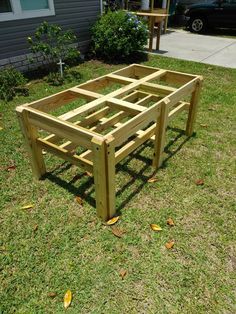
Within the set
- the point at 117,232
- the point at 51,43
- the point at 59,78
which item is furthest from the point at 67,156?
the point at 51,43

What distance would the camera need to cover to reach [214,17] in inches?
441

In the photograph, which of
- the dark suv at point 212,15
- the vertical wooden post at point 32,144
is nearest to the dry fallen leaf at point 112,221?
the vertical wooden post at point 32,144

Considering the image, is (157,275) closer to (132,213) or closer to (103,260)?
(103,260)

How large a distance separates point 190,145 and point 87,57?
5.07m

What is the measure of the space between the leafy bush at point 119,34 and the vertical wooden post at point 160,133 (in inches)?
186

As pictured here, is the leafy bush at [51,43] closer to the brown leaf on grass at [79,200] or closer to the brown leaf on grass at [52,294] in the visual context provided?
the brown leaf on grass at [79,200]

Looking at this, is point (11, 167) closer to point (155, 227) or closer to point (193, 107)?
point (155, 227)

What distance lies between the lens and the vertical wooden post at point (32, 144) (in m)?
2.65

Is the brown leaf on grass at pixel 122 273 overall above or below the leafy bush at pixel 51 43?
below

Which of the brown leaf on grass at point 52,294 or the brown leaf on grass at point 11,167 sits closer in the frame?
the brown leaf on grass at point 52,294

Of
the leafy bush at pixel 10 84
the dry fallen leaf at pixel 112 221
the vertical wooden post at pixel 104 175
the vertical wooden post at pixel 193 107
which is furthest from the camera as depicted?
the leafy bush at pixel 10 84

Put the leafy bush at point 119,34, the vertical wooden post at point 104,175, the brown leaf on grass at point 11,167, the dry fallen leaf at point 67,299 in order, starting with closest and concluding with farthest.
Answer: the dry fallen leaf at point 67,299 → the vertical wooden post at point 104,175 → the brown leaf on grass at point 11,167 → the leafy bush at point 119,34

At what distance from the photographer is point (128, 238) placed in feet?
8.26

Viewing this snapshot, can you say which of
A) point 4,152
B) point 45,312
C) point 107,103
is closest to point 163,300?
point 45,312
